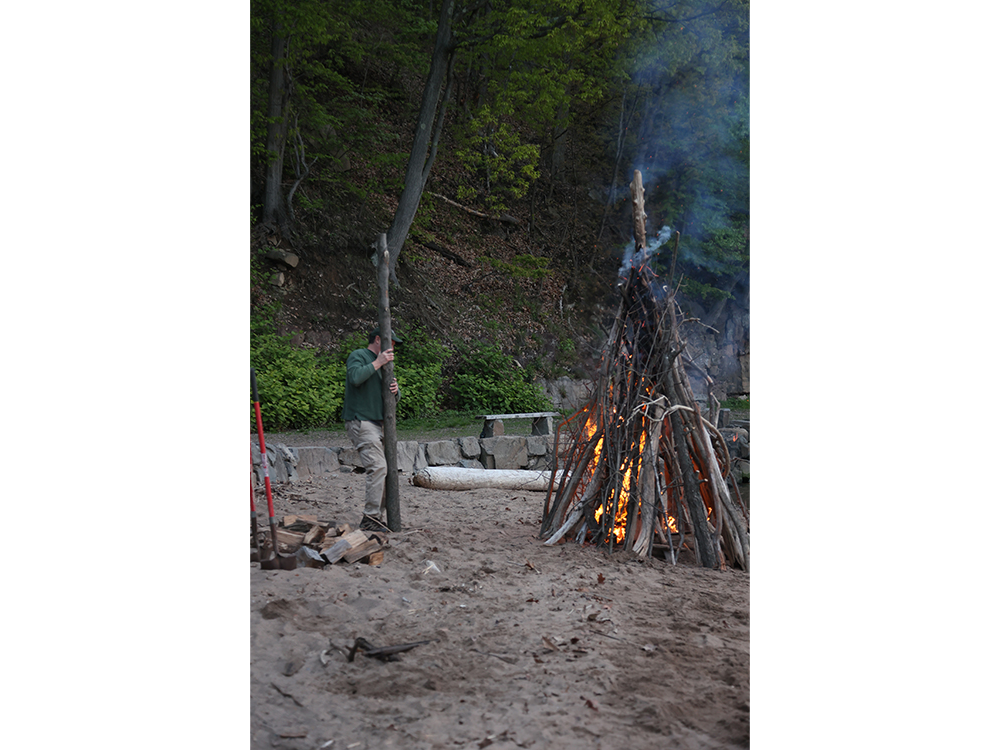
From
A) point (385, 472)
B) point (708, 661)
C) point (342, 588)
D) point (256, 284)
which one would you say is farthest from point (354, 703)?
point (256, 284)

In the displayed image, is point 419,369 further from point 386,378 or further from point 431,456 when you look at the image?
point 386,378

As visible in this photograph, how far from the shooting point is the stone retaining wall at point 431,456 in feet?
20.5

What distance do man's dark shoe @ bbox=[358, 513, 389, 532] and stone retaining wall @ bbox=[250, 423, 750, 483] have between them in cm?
126

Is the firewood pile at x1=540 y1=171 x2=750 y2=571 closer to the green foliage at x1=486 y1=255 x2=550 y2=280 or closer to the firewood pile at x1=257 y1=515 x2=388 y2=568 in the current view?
the firewood pile at x1=257 y1=515 x2=388 y2=568

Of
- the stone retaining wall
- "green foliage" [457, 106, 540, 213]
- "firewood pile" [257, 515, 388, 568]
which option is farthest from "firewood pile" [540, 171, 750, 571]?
"green foliage" [457, 106, 540, 213]

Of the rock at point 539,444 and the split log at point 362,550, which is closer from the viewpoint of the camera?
the split log at point 362,550

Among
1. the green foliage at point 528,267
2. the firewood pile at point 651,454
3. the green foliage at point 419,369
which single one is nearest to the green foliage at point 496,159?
the green foliage at point 528,267

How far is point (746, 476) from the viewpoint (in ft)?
34.7

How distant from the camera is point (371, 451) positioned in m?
4.33

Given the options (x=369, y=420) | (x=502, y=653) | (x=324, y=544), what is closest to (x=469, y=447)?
(x=369, y=420)

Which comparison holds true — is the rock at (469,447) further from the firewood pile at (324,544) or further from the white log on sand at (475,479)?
the firewood pile at (324,544)

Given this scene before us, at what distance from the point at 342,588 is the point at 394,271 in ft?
16.5

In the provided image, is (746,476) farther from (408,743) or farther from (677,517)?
(408,743)

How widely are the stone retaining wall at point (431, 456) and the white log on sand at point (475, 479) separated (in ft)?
1.21
